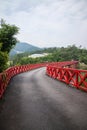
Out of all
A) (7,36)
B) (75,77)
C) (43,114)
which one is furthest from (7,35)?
(43,114)

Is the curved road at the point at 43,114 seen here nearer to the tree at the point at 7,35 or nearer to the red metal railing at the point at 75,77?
the red metal railing at the point at 75,77

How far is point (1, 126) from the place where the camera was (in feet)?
19.4

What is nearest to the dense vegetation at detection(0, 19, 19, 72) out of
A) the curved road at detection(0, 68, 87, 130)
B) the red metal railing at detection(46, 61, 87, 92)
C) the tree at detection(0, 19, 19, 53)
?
the tree at detection(0, 19, 19, 53)

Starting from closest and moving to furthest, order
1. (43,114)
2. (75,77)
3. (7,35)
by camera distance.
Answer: (43,114)
(75,77)
(7,35)

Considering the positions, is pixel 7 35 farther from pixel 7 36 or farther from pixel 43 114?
pixel 43 114

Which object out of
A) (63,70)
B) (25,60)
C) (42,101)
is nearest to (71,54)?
(25,60)

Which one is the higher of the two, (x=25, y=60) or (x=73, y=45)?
(x=73, y=45)

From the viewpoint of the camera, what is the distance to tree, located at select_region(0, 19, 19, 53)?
84.7 feet

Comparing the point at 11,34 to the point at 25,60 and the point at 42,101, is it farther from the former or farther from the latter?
the point at 25,60

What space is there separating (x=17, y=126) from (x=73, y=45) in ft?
520

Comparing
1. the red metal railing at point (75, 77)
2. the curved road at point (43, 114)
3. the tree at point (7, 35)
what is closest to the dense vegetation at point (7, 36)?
the tree at point (7, 35)

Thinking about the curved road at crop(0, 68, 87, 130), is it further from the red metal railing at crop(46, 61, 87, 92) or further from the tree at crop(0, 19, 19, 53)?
the tree at crop(0, 19, 19, 53)

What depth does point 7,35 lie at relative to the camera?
2617 cm

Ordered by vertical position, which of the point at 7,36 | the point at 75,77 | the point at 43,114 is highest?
the point at 7,36
